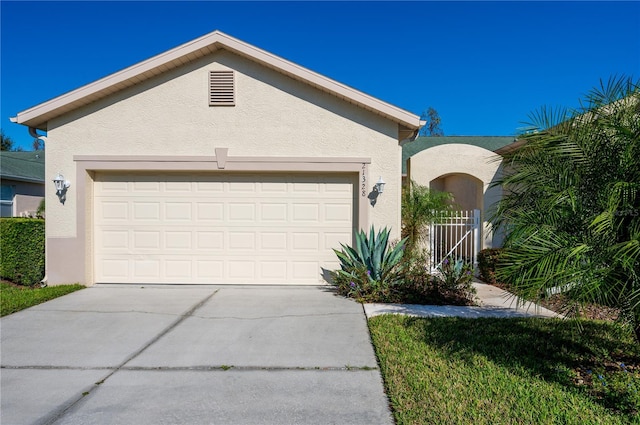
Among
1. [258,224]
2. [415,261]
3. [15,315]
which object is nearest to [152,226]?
[258,224]

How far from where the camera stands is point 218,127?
7.96 m

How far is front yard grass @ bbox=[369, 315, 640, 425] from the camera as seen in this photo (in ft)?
10.3

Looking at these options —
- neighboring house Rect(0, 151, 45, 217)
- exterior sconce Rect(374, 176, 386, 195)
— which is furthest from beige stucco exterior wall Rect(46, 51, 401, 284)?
neighboring house Rect(0, 151, 45, 217)

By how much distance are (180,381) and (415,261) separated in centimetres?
566

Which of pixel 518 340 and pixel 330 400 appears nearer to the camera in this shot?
pixel 330 400

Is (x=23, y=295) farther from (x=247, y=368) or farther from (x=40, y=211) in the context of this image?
(x=40, y=211)

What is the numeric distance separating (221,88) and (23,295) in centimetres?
559

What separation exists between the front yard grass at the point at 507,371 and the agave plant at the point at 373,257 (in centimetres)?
161

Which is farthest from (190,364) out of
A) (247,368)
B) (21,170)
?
(21,170)

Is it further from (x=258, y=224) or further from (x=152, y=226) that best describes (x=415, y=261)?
(x=152, y=226)

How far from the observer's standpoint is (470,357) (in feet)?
14.0

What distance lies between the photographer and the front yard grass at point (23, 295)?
6380 millimetres

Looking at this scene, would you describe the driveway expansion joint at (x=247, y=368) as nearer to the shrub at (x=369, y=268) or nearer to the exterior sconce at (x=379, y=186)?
the shrub at (x=369, y=268)

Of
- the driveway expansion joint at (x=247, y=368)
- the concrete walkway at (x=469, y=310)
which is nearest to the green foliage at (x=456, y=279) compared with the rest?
the concrete walkway at (x=469, y=310)
